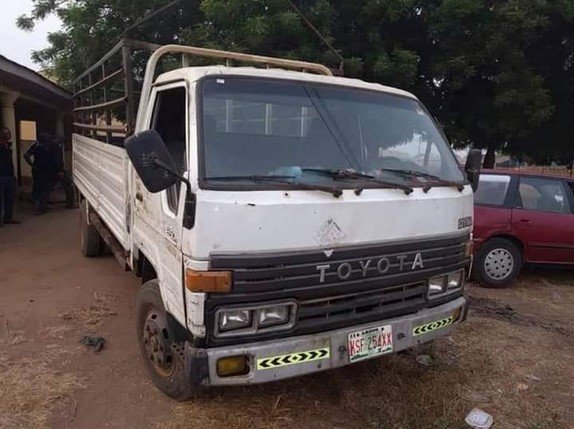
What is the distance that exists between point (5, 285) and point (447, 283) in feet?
16.1

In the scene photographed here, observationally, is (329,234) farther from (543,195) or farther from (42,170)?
(42,170)

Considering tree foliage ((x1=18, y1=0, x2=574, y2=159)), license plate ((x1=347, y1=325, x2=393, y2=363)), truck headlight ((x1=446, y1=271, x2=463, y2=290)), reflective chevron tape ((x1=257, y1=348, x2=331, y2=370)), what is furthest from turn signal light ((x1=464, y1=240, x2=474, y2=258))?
tree foliage ((x1=18, y1=0, x2=574, y2=159))

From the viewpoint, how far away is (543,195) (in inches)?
268

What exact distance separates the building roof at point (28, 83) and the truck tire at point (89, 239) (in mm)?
3772

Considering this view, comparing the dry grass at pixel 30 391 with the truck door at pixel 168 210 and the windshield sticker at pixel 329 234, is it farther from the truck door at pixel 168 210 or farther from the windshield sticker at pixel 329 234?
the windshield sticker at pixel 329 234

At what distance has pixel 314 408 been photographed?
349 centimetres

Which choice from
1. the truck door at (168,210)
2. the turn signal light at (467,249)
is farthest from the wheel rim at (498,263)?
the truck door at (168,210)

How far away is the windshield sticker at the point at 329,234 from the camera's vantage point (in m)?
2.90

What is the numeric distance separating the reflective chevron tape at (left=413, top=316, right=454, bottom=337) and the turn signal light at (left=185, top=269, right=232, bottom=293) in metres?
1.31

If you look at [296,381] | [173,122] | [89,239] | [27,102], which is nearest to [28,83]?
[27,102]

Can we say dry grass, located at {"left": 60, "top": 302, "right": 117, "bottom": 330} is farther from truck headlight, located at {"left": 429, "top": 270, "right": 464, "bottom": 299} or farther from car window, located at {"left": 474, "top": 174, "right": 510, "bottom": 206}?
car window, located at {"left": 474, "top": 174, "right": 510, "bottom": 206}

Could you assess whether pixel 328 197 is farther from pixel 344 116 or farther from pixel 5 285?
pixel 5 285

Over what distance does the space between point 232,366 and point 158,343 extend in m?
0.81

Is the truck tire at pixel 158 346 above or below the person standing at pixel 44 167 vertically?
below
